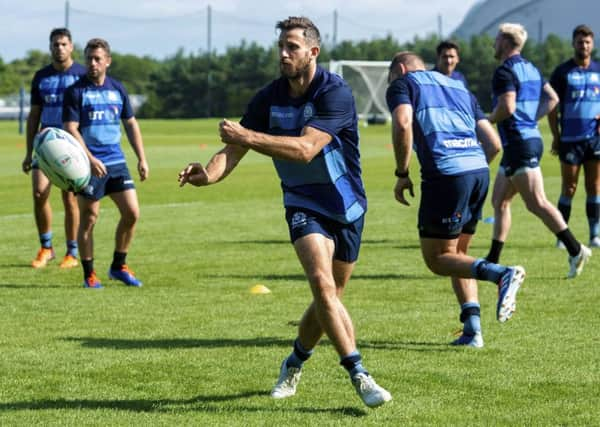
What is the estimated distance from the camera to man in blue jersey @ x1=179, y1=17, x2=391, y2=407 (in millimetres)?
5902

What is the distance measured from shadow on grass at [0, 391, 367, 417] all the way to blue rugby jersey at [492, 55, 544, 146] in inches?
193

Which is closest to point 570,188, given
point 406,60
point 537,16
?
point 406,60

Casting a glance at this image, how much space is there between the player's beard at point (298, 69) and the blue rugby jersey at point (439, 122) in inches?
56.5

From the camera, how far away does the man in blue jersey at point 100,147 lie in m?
10.6

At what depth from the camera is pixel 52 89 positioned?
12.1 meters

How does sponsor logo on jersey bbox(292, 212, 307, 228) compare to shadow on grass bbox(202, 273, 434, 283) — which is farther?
shadow on grass bbox(202, 273, 434, 283)

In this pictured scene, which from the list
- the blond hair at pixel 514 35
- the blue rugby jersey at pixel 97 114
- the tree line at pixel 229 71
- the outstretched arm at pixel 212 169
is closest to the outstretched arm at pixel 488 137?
the blond hair at pixel 514 35

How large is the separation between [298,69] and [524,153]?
5376 mm

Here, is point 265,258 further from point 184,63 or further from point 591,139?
point 184,63

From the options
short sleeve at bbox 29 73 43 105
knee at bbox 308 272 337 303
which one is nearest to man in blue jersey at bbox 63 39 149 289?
short sleeve at bbox 29 73 43 105

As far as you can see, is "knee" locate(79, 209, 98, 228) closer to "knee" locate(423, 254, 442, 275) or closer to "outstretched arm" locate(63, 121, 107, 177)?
"outstretched arm" locate(63, 121, 107, 177)

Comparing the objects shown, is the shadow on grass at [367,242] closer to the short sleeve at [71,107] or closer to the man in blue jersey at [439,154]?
the short sleeve at [71,107]

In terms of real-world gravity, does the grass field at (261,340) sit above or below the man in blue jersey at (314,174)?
below

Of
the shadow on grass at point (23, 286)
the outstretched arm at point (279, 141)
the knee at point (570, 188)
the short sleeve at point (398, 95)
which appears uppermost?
the short sleeve at point (398, 95)
